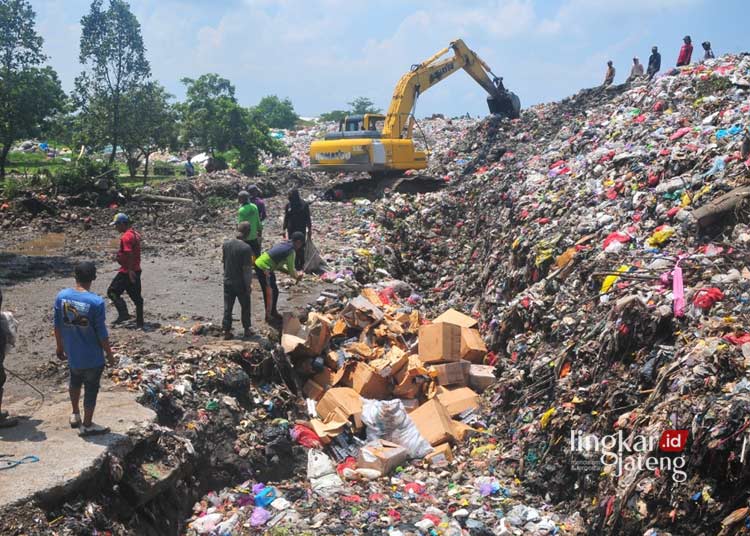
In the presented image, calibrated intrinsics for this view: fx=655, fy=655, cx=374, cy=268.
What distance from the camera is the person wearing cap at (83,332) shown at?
172 inches

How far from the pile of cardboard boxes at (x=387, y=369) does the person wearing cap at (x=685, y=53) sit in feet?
38.3

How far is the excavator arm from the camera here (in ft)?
52.0

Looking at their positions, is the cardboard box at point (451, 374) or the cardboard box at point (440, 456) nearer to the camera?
the cardboard box at point (440, 456)

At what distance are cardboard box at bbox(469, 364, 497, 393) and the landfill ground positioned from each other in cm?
3

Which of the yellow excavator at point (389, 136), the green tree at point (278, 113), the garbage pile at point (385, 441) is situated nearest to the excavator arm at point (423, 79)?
the yellow excavator at point (389, 136)

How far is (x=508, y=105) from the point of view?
19.5 metres

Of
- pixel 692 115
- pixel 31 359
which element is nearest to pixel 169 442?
pixel 31 359

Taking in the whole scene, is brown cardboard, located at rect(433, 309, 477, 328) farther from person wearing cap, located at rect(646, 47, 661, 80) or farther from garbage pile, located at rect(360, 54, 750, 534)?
person wearing cap, located at rect(646, 47, 661, 80)

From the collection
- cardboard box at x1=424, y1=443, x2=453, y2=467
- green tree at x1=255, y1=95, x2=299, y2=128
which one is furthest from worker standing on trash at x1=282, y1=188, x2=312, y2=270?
green tree at x1=255, y1=95, x2=299, y2=128

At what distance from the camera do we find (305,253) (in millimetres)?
10242

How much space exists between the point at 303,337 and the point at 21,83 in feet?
30.9

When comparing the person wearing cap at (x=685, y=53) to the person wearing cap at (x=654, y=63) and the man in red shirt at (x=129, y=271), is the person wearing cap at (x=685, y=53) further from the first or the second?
the man in red shirt at (x=129, y=271)

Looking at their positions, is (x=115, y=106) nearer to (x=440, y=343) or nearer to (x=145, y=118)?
(x=145, y=118)

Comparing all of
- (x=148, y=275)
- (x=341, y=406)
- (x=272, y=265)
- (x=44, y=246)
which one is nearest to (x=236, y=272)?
(x=272, y=265)
